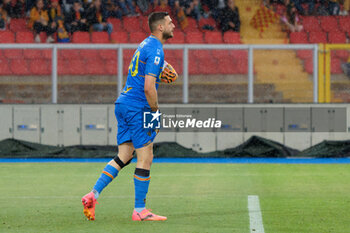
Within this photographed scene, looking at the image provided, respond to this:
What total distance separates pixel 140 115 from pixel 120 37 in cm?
1684

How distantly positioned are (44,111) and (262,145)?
551 cm

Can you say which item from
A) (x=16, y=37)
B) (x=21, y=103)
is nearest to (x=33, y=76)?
(x=21, y=103)

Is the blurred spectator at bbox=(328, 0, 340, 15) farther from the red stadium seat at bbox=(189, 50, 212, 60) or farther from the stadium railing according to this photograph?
the red stadium seat at bbox=(189, 50, 212, 60)

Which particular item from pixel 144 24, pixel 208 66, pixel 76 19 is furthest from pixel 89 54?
pixel 144 24

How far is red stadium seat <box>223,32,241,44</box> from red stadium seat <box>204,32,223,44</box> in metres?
0.20

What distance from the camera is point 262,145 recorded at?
17.8m

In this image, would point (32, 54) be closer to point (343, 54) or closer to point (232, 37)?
point (232, 37)

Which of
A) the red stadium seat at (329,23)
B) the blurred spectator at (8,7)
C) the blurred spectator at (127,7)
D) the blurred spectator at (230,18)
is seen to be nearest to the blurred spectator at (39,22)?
the blurred spectator at (8,7)

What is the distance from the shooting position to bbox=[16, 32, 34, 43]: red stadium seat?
23.3m

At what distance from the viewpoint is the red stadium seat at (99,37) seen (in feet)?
76.2

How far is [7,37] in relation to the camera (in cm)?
2352

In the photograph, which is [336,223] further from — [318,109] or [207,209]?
[318,109]

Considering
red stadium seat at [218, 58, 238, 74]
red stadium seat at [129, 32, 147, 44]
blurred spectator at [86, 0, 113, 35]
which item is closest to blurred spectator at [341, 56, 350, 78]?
red stadium seat at [218, 58, 238, 74]

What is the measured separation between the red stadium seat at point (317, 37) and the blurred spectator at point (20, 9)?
32.3 feet
